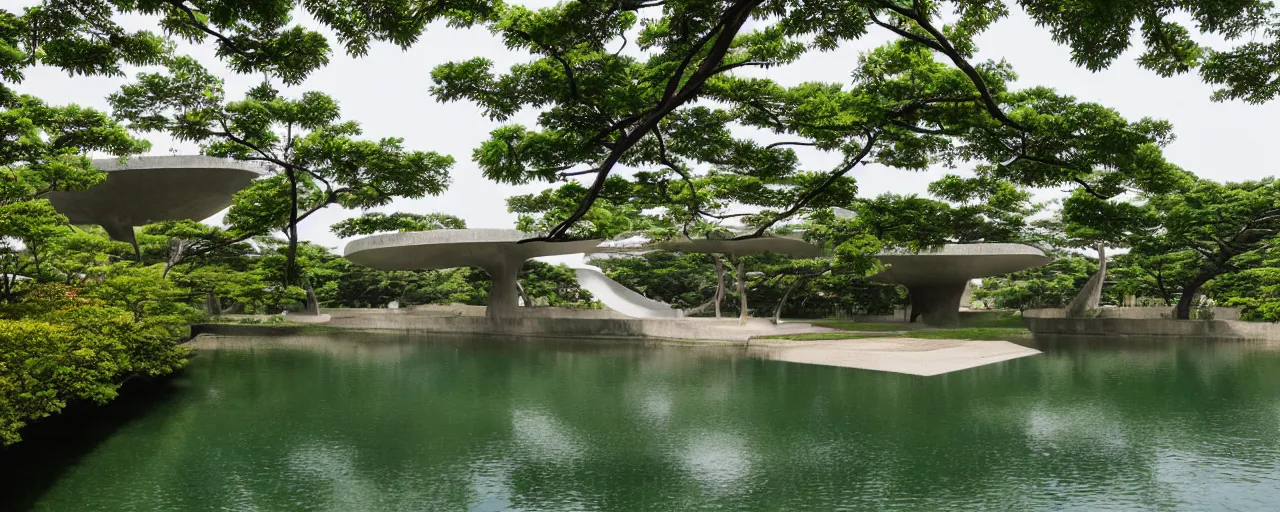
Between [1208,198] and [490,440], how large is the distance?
73.4ft

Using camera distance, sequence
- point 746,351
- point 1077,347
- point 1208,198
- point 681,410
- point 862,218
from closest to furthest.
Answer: point 681,410 → point 862,218 → point 746,351 → point 1077,347 → point 1208,198

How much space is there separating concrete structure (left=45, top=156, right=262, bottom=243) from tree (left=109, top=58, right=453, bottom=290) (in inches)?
147

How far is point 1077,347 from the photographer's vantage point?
57.9ft

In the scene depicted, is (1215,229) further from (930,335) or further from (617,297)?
(617,297)

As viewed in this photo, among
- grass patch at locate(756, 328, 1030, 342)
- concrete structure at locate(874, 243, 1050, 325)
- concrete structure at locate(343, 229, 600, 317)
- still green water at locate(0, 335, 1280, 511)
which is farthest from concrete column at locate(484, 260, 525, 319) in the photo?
concrete structure at locate(874, 243, 1050, 325)

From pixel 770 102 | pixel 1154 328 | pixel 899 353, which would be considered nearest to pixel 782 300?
pixel 899 353

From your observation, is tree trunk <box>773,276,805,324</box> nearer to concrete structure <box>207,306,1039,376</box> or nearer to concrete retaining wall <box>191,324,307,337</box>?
concrete structure <box>207,306,1039,376</box>

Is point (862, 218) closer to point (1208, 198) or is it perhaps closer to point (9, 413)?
point (9, 413)

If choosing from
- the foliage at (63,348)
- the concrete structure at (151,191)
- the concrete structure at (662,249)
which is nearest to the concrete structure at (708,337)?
the concrete structure at (662,249)

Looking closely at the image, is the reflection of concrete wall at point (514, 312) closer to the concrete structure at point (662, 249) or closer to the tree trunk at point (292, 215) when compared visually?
the concrete structure at point (662, 249)

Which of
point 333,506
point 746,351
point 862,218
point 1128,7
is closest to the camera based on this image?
point 1128,7

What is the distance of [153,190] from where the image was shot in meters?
17.8

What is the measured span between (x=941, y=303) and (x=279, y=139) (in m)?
23.0

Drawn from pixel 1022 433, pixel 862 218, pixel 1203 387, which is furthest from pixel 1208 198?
pixel 1022 433
